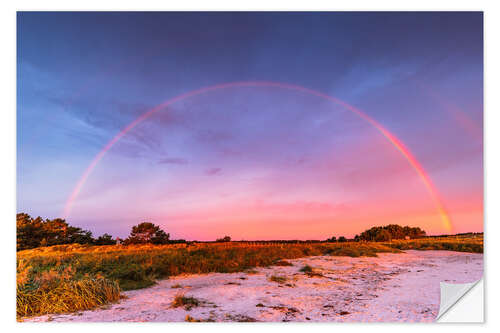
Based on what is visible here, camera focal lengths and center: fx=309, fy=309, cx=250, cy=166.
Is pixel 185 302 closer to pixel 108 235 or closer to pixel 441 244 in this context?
pixel 108 235

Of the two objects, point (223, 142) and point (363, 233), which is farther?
point (363, 233)

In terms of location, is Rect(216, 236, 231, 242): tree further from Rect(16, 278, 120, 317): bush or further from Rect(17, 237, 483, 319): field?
Rect(16, 278, 120, 317): bush

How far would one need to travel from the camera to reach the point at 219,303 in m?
5.55

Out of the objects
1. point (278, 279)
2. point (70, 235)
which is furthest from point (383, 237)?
point (70, 235)

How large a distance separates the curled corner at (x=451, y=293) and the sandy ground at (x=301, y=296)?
101 millimetres

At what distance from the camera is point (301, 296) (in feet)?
19.6

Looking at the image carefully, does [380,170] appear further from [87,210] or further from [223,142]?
[87,210]

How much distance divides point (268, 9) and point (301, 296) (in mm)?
6113

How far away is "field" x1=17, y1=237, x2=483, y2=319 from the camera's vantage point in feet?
17.9

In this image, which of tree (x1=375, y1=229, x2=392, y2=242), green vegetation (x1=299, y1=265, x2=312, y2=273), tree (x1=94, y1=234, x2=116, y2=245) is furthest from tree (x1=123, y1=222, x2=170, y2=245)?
tree (x1=375, y1=229, x2=392, y2=242)

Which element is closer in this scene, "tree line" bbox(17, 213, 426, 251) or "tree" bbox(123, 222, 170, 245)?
"tree line" bbox(17, 213, 426, 251)

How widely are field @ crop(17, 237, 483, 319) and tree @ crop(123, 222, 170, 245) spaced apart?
0.40m
